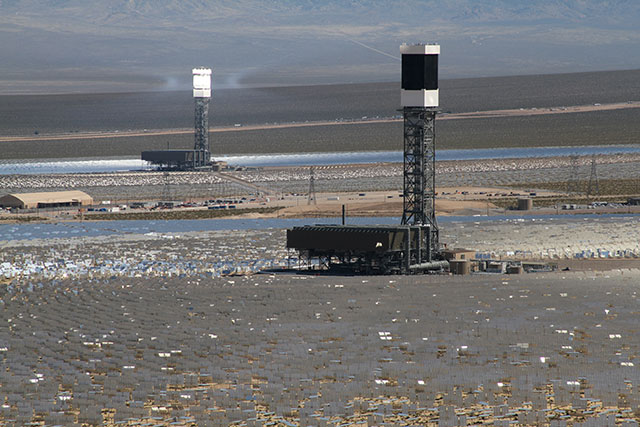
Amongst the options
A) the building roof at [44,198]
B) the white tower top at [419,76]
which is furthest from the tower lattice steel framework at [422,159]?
the building roof at [44,198]

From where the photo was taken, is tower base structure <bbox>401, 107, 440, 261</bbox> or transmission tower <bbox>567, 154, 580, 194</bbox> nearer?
tower base structure <bbox>401, 107, 440, 261</bbox>

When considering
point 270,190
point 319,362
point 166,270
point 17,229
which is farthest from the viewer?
point 270,190

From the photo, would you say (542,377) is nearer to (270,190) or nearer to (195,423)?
(195,423)

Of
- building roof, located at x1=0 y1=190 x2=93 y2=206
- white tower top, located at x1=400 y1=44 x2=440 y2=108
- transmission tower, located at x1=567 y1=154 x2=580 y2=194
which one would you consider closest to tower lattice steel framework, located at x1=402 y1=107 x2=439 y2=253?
white tower top, located at x1=400 y1=44 x2=440 y2=108

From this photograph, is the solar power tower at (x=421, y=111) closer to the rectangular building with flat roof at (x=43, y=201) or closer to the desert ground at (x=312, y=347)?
the desert ground at (x=312, y=347)

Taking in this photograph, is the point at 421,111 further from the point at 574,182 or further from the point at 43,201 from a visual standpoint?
the point at 574,182

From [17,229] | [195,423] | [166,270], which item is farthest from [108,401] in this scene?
[17,229]

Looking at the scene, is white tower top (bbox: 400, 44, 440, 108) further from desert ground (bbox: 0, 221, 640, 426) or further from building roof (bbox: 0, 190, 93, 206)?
building roof (bbox: 0, 190, 93, 206)

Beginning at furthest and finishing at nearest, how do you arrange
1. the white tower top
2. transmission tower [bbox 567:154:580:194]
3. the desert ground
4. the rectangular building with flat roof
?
transmission tower [bbox 567:154:580:194] < the rectangular building with flat roof < the white tower top < the desert ground
